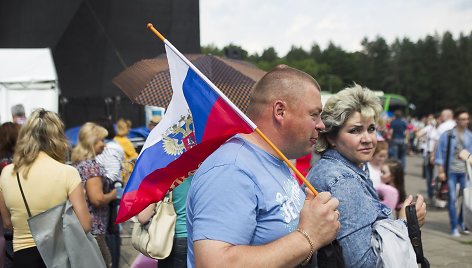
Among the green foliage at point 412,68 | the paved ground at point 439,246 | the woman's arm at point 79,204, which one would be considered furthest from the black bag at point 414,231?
the green foliage at point 412,68

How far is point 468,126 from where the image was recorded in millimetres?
8352

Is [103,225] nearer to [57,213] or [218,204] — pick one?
[57,213]

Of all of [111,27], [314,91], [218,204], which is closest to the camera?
[218,204]

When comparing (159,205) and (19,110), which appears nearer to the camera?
(159,205)

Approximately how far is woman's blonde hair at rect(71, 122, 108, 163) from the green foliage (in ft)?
231

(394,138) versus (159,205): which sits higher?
(159,205)

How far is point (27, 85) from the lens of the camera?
9.62 m

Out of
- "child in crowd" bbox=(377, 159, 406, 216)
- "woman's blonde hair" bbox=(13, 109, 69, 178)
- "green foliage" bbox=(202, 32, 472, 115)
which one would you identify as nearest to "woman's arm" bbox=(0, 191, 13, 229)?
"woman's blonde hair" bbox=(13, 109, 69, 178)

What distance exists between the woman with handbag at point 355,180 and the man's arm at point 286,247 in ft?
1.48

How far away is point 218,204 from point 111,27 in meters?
21.1

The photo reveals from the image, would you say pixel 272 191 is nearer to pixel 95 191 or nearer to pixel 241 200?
pixel 241 200

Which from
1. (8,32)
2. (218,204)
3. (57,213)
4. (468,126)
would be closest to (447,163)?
(468,126)

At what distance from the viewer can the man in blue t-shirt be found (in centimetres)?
179

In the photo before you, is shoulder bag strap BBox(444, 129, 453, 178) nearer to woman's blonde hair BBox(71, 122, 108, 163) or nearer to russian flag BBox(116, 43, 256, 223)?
woman's blonde hair BBox(71, 122, 108, 163)
